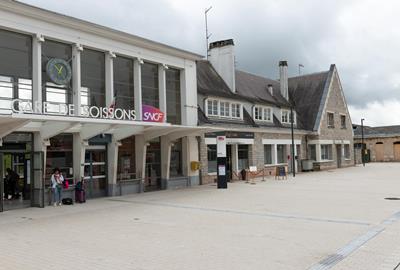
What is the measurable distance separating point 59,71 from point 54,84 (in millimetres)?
586

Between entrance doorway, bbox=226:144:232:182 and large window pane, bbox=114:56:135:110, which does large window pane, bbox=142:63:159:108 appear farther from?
entrance doorway, bbox=226:144:232:182

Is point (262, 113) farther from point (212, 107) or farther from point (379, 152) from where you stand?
point (379, 152)

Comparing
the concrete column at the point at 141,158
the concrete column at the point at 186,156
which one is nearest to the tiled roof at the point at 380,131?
the concrete column at the point at 186,156

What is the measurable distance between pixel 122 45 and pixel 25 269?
1418 cm

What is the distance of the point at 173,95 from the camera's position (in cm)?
2289

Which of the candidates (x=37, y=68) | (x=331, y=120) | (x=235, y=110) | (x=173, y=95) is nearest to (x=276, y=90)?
(x=331, y=120)

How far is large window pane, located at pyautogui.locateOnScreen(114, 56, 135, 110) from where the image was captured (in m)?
19.6

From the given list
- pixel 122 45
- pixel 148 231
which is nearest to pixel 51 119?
pixel 148 231

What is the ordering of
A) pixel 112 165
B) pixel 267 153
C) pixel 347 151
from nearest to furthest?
pixel 112 165 → pixel 267 153 → pixel 347 151

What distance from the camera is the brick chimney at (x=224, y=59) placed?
2977 centimetres

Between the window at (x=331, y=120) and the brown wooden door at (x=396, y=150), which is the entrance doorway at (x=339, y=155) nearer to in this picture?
the window at (x=331, y=120)

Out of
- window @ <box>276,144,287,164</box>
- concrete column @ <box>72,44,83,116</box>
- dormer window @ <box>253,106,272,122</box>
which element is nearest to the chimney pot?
dormer window @ <box>253,106,272,122</box>

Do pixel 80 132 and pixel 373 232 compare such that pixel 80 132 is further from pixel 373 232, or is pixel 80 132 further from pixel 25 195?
pixel 373 232

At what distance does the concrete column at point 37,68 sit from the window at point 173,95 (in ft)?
24.8
